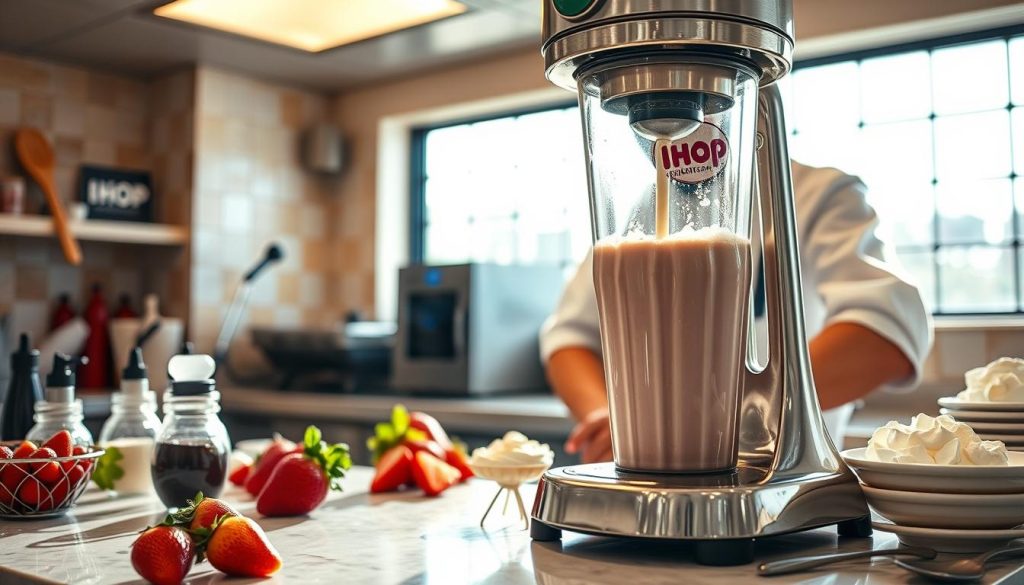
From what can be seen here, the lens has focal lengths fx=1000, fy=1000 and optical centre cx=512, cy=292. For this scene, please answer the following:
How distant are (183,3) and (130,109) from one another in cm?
100

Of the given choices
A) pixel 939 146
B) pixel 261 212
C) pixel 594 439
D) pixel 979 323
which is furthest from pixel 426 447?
pixel 261 212

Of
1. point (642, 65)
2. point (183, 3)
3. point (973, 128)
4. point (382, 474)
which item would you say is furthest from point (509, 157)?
point (642, 65)

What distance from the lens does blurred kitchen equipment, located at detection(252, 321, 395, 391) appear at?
2.94 metres

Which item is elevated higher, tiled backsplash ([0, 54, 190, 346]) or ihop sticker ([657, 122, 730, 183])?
tiled backsplash ([0, 54, 190, 346])

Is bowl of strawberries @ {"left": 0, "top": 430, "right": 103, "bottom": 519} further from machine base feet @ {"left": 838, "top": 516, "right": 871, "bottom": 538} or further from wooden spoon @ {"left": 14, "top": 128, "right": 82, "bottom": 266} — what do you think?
wooden spoon @ {"left": 14, "top": 128, "right": 82, "bottom": 266}

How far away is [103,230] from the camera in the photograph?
316cm

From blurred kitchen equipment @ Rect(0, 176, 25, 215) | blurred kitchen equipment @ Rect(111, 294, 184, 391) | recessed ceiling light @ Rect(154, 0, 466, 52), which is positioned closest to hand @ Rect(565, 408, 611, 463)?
recessed ceiling light @ Rect(154, 0, 466, 52)

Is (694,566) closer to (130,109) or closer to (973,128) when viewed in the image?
(973,128)

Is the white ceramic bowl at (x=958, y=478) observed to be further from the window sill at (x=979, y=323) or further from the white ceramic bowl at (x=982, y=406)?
the window sill at (x=979, y=323)

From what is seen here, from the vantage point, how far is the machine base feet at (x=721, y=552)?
0.73 m

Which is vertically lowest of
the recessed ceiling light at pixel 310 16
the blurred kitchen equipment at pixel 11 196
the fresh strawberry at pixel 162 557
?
the fresh strawberry at pixel 162 557

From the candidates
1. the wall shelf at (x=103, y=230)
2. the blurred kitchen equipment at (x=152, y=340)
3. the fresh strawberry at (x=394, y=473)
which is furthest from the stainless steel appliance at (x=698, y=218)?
the wall shelf at (x=103, y=230)

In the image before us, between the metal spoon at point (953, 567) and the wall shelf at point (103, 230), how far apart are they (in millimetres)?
2849

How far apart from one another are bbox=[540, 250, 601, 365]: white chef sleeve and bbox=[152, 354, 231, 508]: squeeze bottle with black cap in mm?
778
